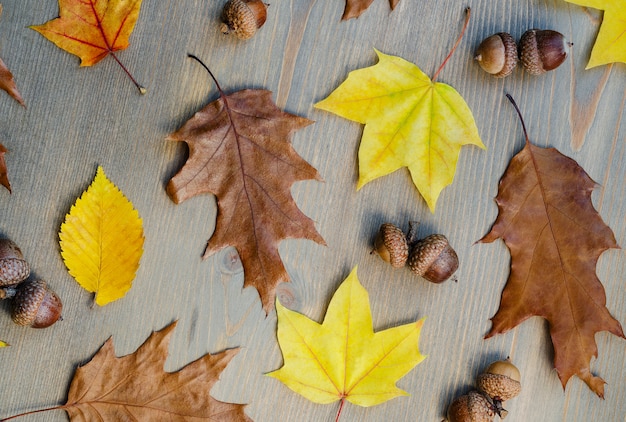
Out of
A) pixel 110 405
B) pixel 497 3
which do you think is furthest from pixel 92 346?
pixel 497 3

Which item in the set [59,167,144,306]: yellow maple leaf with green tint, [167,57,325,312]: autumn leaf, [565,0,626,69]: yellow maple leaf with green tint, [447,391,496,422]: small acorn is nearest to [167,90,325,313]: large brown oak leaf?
[167,57,325,312]: autumn leaf

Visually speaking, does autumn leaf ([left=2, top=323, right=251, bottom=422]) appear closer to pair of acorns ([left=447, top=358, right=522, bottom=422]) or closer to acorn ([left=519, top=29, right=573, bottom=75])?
pair of acorns ([left=447, top=358, right=522, bottom=422])

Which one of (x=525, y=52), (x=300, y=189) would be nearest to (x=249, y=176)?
(x=300, y=189)

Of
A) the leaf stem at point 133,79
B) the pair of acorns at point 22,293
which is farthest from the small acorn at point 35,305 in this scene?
the leaf stem at point 133,79

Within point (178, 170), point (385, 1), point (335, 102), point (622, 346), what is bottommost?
point (622, 346)

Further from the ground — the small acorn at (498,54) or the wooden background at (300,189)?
the small acorn at (498,54)

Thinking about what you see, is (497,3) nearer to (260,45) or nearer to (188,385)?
(260,45)

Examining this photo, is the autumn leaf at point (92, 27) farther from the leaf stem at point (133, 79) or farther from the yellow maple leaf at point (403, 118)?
the yellow maple leaf at point (403, 118)
